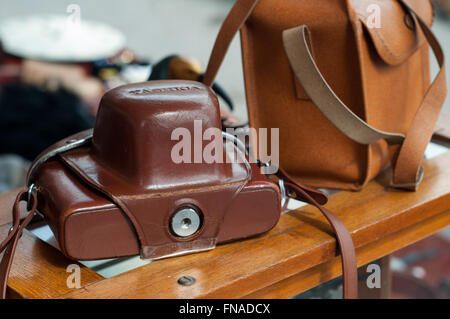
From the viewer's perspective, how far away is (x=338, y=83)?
82 centimetres

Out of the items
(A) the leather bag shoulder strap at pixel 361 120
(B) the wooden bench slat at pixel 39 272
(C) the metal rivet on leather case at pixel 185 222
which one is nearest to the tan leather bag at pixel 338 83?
(A) the leather bag shoulder strap at pixel 361 120

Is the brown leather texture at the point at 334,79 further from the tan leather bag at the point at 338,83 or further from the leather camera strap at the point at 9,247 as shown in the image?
the leather camera strap at the point at 9,247

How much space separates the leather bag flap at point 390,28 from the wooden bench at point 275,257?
187mm

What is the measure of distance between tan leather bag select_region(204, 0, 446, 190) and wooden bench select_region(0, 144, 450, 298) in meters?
0.05

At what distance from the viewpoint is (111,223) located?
64 cm

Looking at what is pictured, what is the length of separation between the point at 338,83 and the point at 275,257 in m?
0.26

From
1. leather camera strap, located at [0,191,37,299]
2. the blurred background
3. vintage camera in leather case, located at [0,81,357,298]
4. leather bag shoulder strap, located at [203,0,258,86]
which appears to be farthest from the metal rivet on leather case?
the blurred background

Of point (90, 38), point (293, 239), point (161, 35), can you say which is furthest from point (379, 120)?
point (161, 35)

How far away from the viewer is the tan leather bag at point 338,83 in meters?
0.79

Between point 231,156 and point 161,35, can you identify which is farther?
point 161,35

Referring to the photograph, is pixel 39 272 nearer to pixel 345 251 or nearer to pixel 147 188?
pixel 147 188

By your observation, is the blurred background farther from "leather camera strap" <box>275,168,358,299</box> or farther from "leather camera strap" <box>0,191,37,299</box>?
"leather camera strap" <box>0,191,37,299</box>
